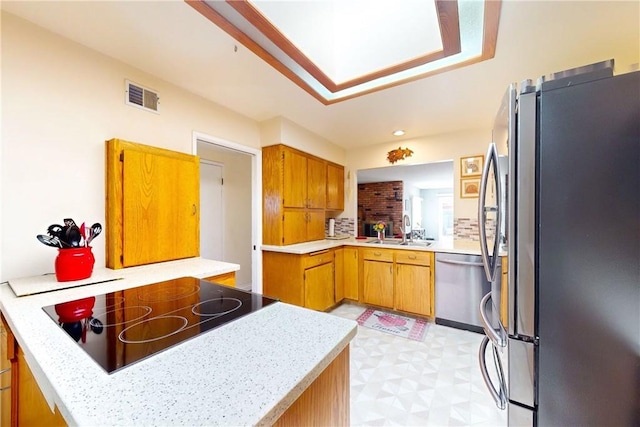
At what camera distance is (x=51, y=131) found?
1434 millimetres

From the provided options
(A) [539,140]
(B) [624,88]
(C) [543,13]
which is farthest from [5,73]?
(C) [543,13]

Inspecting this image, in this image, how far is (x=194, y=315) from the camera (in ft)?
2.78

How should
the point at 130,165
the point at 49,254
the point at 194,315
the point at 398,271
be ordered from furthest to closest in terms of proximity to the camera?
the point at 398,271 → the point at 130,165 → the point at 49,254 → the point at 194,315

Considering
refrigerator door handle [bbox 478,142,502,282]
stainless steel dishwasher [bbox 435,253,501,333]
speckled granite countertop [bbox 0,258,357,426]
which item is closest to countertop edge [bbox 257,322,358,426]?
speckled granite countertop [bbox 0,258,357,426]

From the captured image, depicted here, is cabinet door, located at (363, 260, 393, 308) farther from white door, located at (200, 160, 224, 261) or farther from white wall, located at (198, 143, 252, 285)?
white door, located at (200, 160, 224, 261)

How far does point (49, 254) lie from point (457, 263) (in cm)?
317

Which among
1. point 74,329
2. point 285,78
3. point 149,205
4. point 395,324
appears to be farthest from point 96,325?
point 395,324

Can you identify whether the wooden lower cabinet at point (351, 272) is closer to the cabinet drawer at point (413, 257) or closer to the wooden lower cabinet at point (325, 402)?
the cabinet drawer at point (413, 257)

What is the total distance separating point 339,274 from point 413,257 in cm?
95

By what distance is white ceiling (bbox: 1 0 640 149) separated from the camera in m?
1.29

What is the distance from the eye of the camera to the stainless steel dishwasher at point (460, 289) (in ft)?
8.14

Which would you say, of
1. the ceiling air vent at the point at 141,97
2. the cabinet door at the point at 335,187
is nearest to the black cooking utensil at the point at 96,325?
the ceiling air vent at the point at 141,97

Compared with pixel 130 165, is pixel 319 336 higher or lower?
lower

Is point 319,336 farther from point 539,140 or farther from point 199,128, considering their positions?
point 199,128
